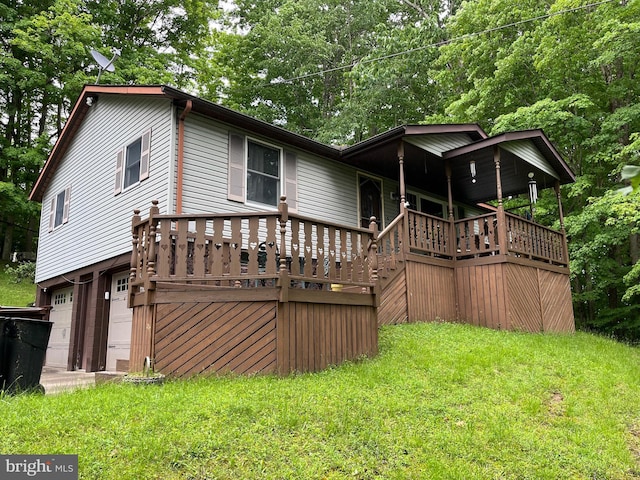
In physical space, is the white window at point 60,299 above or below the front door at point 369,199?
below

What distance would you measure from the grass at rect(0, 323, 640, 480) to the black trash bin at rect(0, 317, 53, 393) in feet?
2.04

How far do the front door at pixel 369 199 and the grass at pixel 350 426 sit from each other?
6169 millimetres

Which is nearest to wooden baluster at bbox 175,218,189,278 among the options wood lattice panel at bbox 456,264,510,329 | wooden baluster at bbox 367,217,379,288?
wooden baluster at bbox 367,217,379,288

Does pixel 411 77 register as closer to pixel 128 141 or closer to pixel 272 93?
pixel 272 93

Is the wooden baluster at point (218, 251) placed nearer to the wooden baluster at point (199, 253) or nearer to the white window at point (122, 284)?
the wooden baluster at point (199, 253)

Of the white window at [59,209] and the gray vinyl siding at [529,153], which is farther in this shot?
the white window at [59,209]

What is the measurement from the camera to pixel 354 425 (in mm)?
4074

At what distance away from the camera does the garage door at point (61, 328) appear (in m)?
12.3

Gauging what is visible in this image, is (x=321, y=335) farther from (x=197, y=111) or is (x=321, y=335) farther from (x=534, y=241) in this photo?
(x=534, y=241)

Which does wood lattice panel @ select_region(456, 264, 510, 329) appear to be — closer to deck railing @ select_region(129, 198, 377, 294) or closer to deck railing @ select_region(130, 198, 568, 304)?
deck railing @ select_region(130, 198, 568, 304)

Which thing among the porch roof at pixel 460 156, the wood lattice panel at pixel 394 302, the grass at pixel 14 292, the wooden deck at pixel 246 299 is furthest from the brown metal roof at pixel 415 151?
the grass at pixel 14 292

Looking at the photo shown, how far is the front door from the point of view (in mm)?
11844

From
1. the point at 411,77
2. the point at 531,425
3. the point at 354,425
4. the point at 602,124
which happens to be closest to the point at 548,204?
the point at 602,124

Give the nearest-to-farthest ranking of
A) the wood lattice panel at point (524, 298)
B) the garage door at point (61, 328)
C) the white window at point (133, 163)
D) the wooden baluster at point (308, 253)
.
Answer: the wooden baluster at point (308, 253) → the white window at point (133, 163) → the wood lattice panel at point (524, 298) → the garage door at point (61, 328)
